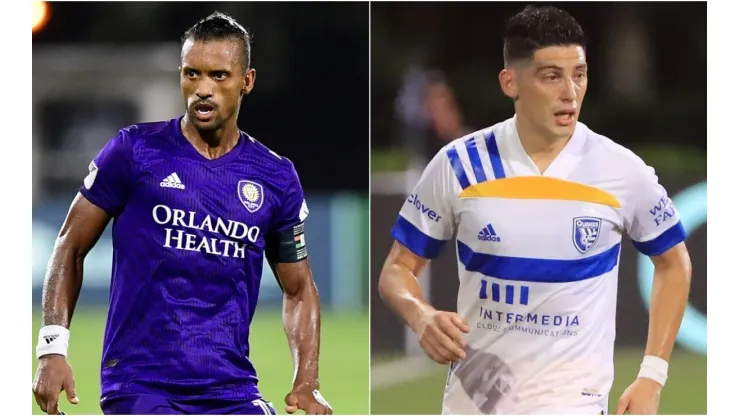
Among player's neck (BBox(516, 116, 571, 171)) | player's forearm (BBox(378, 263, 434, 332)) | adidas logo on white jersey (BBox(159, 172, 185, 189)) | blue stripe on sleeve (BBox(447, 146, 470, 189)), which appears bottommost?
player's forearm (BBox(378, 263, 434, 332))

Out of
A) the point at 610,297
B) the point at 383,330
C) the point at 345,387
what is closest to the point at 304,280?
the point at 610,297

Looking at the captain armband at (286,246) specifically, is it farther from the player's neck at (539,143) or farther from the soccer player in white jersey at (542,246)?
the player's neck at (539,143)

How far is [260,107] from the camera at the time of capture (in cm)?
880

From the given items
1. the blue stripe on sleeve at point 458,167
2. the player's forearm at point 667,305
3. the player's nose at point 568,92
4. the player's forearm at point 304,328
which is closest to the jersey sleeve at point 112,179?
the player's forearm at point 304,328

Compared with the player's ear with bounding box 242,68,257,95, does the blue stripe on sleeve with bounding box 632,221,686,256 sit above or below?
below

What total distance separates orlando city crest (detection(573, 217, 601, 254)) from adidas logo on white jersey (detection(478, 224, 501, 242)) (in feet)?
0.92

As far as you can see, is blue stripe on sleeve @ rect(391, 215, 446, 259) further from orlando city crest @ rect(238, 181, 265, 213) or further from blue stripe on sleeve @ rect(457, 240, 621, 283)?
orlando city crest @ rect(238, 181, 265, 213)

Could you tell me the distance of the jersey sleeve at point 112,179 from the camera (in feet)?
12.1

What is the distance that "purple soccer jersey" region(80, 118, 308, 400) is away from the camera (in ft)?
11.9

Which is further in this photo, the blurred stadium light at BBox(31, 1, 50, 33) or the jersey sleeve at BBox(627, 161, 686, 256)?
the blurred stadium light at BBox(31, 1, 50, 33)

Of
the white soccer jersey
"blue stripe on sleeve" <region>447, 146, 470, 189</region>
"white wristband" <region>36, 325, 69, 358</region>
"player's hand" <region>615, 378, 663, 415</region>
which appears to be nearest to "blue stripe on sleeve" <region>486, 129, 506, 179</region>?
the white soccer jersey

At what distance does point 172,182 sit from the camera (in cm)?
374

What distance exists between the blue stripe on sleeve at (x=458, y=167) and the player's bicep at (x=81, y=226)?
4.24 feet
